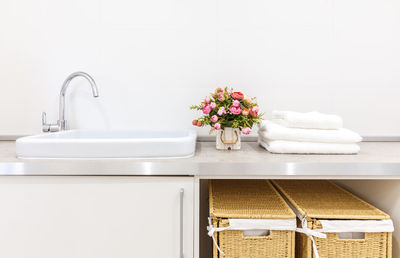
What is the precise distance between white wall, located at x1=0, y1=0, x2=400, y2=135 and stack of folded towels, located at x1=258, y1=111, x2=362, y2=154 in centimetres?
35

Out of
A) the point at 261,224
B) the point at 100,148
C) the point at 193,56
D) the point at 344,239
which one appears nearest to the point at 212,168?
the point at 261,224

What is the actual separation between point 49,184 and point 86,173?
0.12 meters

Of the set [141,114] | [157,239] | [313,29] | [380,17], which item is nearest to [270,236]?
[157,239]

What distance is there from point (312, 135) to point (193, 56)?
67 cm

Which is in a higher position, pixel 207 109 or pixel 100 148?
pixel 207 109

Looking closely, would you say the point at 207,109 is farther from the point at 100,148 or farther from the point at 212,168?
the point at 100,148

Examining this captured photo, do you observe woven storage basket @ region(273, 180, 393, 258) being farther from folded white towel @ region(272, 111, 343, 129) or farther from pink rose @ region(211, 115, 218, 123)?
Answer: pink rose @ region(211, 115, 218, 123)

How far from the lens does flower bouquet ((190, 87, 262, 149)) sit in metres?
1.00

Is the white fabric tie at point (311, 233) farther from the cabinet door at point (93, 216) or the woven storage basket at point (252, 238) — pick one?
the cabinet door at point (93, 216)

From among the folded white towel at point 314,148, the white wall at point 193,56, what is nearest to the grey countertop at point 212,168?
the folded white towel at point 314,148

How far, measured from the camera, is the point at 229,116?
→ 3.35ft

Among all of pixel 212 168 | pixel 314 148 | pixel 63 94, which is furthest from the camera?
pixel 63 94

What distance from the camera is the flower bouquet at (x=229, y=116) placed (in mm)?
997

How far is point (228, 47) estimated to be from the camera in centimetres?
128
